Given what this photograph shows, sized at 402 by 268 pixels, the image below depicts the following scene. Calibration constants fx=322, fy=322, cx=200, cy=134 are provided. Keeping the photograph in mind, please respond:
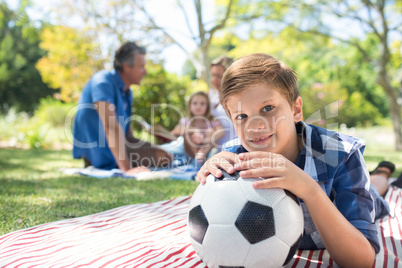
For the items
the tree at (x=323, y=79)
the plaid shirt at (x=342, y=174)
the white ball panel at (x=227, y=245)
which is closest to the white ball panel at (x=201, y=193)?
the white ball panel at (x=227, y=245)

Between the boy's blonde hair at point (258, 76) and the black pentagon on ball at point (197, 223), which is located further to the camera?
the boy's blonde hair at point (258, 76)

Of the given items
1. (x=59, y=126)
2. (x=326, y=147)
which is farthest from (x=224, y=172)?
(x=59, y=126)

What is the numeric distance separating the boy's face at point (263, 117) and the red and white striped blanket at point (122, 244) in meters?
0.66

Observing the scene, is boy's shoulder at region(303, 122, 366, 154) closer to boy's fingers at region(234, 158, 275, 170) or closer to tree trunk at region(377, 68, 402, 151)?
boy's fingers at region(234, 158, 275, 170)

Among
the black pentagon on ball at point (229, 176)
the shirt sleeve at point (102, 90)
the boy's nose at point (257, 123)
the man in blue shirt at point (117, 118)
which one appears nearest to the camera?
the black pentagon on ball at point (229, 176)

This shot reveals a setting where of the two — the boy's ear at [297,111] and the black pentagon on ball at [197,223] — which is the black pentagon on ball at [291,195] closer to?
the black pentagon on ball at [197,223]

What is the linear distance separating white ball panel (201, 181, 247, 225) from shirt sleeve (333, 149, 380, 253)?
54cm

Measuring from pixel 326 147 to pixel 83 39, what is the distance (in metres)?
14.0

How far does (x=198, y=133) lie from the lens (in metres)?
5.78

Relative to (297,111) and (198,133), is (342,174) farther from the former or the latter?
(198,133)

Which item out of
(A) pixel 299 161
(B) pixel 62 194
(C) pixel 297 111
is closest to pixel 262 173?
(A) pixel 299 161

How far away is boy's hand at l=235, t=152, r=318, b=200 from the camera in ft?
4.51

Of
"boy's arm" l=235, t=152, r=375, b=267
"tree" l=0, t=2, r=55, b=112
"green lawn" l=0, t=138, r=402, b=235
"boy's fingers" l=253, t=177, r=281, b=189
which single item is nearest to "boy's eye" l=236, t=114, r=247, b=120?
"boy's arm" l=235, t=152, r=375, b=267

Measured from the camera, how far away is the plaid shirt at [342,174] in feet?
4.98
